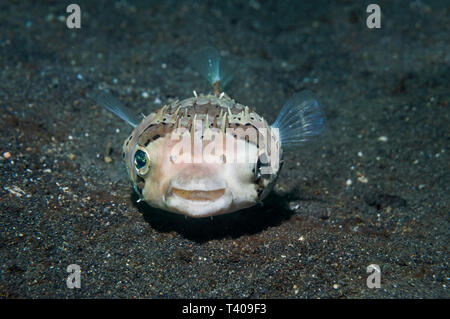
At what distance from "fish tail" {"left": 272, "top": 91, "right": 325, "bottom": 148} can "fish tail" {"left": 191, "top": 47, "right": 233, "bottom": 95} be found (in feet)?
3.27

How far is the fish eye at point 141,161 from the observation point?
2.41m

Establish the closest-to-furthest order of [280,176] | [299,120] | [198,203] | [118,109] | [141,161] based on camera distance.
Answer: [198,203], [141,161], [299,120], [118,109], [280,176]

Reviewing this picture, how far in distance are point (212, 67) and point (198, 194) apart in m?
2.01

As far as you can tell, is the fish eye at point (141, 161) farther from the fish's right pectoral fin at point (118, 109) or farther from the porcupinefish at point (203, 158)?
the fish's right pectoral fin at point (118, 109)

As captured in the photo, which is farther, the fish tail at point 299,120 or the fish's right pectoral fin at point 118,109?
the fish's right pectoral fin at point 118,109

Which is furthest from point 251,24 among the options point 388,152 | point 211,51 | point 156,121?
point 156,121

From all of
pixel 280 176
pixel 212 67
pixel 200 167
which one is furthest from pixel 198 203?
pixel 212 67

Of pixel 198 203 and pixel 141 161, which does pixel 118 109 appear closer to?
pixel 141 161

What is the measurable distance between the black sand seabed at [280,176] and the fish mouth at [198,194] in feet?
2.00

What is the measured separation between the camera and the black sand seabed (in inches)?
98.4

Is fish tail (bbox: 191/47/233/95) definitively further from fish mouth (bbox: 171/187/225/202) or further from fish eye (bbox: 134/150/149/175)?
fish mouth (bbox: 171/187/225/202)

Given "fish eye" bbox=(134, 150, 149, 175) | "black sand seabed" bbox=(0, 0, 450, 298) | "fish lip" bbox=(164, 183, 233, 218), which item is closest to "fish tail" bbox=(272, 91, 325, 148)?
"black sand seabed" bbox=(0, 0, 450, 298)

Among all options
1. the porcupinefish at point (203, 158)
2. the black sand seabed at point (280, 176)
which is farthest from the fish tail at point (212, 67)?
the porcupinefish at point (203, 158)

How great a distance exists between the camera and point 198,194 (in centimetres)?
220
